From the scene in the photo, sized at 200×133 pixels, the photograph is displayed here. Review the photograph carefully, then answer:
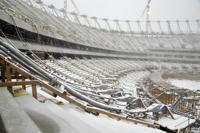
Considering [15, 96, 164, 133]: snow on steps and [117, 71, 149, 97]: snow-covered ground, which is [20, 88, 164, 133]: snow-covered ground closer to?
[15, 96, 164, 133]: snow on steps

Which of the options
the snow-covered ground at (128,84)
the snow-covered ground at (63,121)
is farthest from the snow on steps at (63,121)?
the snow-covered ground at (128,84)

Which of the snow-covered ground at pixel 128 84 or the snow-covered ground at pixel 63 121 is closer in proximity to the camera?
the snow-covered ground at pixel 63 121

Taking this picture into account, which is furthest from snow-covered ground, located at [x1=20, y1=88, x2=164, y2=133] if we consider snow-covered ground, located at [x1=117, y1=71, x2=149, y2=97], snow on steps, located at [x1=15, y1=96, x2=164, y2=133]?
snow-covered ground, located at [x1=117, y1=71, x2=149, y2=97]

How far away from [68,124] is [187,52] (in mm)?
48747

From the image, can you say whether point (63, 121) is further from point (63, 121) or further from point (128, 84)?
point (128, 84)

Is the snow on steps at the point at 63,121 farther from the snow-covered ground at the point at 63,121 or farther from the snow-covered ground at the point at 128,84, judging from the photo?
the snow-covered ground at the point at 128,84

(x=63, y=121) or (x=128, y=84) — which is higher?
(x=63, y=121)

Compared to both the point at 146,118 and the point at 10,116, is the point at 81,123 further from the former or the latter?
the point at 146,118

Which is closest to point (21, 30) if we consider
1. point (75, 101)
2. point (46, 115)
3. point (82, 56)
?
point (82, 56)

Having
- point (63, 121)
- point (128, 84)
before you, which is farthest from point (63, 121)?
point (128, 84)

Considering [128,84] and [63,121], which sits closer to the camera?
[63,121]

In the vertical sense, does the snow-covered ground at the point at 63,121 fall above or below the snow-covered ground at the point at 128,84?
above

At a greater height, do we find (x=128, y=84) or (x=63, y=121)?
(x=63, y=121)

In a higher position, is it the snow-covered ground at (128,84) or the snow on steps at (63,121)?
the snow on steps at (63,121)
